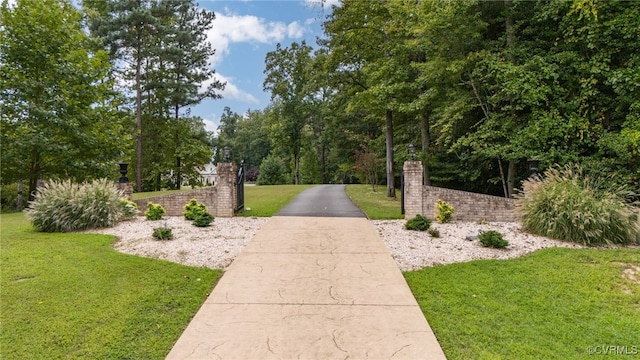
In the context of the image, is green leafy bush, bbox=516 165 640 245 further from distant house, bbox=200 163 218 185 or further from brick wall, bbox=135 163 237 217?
distant house, bbox=200 163 218 185

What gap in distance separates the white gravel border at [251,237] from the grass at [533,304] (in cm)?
48

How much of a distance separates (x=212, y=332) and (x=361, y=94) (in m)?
12.7

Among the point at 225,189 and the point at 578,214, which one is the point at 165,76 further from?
the point at 578,214

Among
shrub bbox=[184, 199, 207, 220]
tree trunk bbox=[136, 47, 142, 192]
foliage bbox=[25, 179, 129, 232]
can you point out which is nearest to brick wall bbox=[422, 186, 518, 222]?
shrub bbox=[184, 199, 207, 220]

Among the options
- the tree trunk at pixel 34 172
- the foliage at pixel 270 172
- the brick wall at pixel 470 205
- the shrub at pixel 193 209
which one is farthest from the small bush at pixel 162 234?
the foliage at pixel 270 172

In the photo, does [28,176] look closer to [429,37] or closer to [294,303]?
[294,303]

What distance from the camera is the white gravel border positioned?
5.55 metres

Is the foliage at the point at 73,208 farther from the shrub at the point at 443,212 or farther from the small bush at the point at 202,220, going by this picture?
the shrub at the point at 443,212

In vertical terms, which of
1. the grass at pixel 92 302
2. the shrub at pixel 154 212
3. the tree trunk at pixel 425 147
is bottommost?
the grass at pixel 92 302

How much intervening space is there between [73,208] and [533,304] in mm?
9209

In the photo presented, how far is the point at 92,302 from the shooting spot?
3.70 m

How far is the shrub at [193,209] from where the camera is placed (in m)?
8.46

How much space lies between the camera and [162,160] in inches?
894

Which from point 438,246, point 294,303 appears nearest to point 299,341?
point 294,303
